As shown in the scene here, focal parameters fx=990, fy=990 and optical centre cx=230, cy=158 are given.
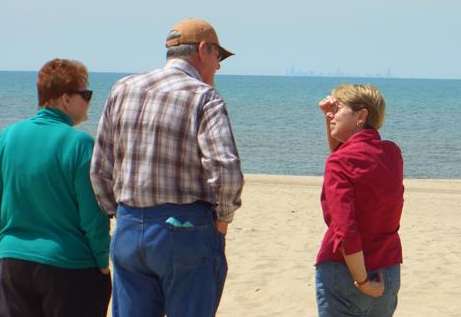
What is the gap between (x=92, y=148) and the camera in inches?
156

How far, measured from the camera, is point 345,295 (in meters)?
3.91

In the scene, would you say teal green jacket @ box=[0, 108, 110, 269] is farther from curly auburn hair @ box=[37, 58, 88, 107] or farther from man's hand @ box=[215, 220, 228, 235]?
man's hand @ box=[215, 220, 228, 235]

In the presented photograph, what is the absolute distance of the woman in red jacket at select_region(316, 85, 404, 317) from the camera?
149 inches

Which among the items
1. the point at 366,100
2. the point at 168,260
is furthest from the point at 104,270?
the point at 366,100

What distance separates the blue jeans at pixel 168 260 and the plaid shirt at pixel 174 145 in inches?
2.3

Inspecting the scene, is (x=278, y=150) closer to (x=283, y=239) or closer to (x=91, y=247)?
(x=283, y=239)

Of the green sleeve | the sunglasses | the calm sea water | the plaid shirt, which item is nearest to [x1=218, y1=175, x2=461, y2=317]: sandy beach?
the green sleeve

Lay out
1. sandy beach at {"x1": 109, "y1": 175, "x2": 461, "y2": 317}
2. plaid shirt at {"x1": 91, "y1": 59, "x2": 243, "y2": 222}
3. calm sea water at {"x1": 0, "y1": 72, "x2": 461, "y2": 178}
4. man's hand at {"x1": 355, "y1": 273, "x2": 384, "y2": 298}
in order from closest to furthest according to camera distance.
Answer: plaid shirt at {"x1": 91, "y1": 59, "x2": 243, "y2": 222}, man's hand at {"x1": 355, "y1": 273, "x2": 384, "y2": 298}, sandy beach at {"x1": 109, "y1": 175, "x2": 461, "y2": 317}, calm sea water at {"x1": 0, "y1": 72, "x2": 461, "y2": 178}

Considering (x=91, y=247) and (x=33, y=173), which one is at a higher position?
(x=33, y=173)

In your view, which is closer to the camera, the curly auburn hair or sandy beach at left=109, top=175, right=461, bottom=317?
the curly auburn hair

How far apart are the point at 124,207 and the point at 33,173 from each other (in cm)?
45

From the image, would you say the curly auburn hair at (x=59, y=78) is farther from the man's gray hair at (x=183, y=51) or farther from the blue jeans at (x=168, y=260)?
the blue jeans at (x=168, y=260)

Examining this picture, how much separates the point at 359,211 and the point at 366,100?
0.44m

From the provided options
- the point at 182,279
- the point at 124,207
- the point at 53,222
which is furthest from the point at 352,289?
the point at 53,222
